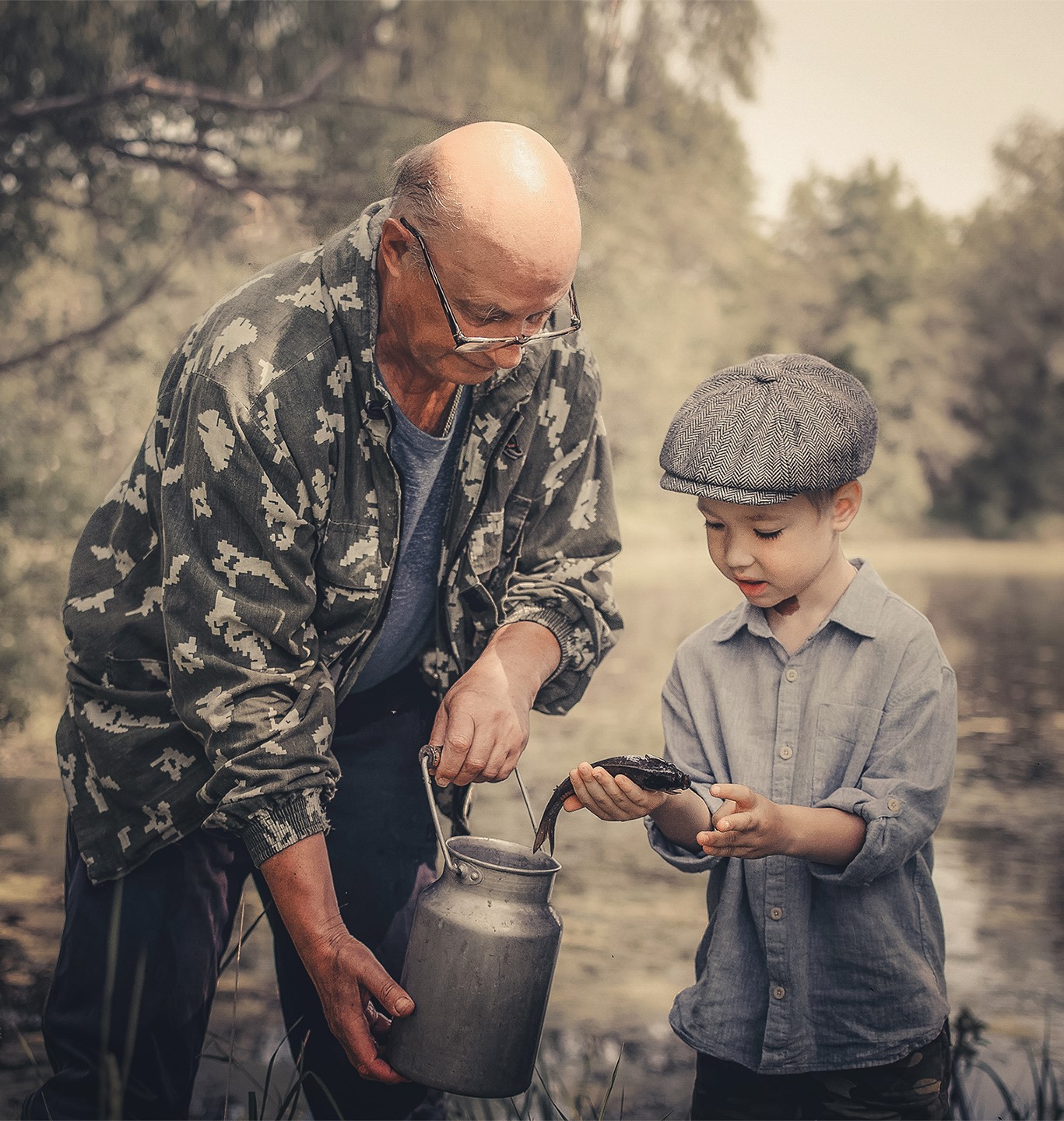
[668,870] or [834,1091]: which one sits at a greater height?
[834,1091]

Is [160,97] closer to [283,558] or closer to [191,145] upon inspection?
[191,145]

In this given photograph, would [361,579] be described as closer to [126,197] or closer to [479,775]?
[479,775]

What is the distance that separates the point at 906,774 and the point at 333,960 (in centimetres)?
98

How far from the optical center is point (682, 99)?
437 inches

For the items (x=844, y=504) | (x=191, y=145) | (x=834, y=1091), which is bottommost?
(x=834, y=1091)

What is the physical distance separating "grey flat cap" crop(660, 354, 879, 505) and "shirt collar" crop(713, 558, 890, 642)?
0.68 ft

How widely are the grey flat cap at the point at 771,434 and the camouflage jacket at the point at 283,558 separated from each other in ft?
1.05

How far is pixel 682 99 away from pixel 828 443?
9.52 metres

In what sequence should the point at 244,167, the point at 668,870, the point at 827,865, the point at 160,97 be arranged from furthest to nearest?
1. the point at 244,167
2. the point at 160,97
3. the point at 668,870
4. the point at 827,865

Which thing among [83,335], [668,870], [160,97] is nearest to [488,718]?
[668,870]

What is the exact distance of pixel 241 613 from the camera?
222cm

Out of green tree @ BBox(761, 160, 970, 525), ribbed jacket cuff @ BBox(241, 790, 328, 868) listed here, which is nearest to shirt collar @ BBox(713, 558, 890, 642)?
ribbed jacket cuff @ BBox(241, 790, 328, 868)

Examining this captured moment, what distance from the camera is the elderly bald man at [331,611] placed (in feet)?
7.29

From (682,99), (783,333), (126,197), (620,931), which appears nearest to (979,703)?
(682,99)
